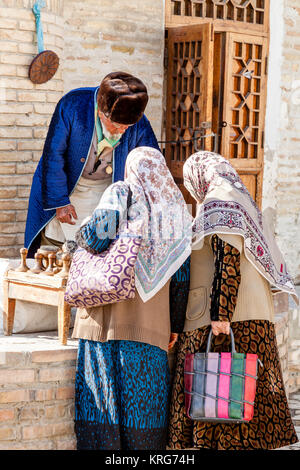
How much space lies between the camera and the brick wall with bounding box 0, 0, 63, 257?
17.3 ft

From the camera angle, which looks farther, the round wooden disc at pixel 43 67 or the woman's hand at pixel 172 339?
the round wooden disc at pixel 43 67

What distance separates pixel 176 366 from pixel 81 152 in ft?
4.67

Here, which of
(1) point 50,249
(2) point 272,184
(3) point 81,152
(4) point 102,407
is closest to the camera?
(4) point 102,407

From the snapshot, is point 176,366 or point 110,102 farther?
point 110,102

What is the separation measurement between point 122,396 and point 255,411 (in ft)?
2.12

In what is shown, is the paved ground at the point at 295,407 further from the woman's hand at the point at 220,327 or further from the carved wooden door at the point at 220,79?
the carved wooden door at the point at 220,79

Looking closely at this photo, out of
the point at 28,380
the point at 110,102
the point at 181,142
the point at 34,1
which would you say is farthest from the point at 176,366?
the point at 181,142

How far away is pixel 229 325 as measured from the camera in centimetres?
350

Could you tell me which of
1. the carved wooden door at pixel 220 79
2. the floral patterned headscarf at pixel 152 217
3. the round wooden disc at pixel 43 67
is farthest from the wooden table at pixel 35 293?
the carved wooden door at pixel 220 79

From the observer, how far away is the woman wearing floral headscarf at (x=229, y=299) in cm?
347

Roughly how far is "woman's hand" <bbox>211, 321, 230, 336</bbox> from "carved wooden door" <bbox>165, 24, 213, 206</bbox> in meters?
3.19

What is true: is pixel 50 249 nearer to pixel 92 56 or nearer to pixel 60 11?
pixel 60 11

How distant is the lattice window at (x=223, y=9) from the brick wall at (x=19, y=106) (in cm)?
167

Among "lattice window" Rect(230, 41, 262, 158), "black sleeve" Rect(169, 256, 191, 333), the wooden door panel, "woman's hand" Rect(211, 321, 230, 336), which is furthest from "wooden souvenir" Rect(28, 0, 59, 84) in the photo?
the wooden door panel
